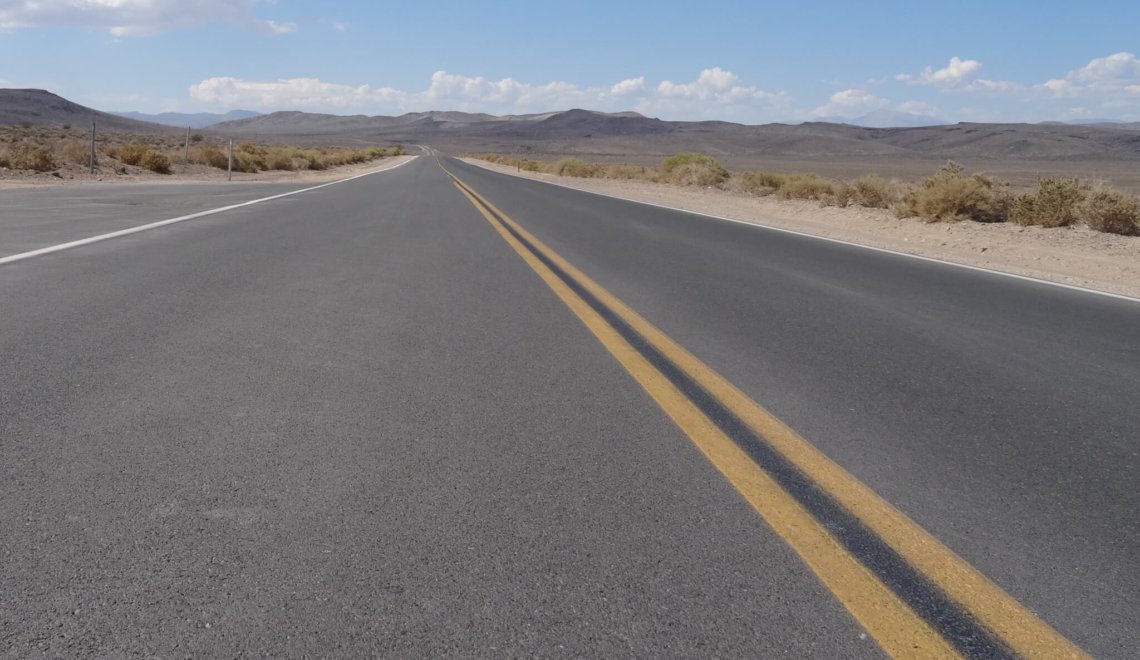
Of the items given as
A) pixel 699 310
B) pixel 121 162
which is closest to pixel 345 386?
pixel 699 310

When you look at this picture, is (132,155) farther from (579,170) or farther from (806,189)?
(579,170)

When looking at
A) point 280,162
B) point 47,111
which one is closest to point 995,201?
point 280,162

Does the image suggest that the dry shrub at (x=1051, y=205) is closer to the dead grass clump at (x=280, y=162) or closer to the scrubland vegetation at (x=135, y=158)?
the scrubland vegetation at (x=135, y=158)

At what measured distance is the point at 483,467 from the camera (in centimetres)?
386

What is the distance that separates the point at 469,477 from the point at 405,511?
410 mm

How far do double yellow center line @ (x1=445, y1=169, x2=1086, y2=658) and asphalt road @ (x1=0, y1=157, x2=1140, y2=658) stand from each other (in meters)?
0.08

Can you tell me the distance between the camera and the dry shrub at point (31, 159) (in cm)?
2909

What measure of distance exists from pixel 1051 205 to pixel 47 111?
178 metres

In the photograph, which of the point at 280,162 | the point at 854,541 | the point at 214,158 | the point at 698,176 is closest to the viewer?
the point at 854,541

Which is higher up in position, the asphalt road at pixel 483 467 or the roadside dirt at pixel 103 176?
the roadside dirt at pixel 103 176

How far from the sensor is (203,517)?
3273mm

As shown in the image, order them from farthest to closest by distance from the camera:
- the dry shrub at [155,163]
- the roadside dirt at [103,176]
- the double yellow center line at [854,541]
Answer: the dry shrub at [155,163], the roadside dirt at [103,176], the double yellow center line at [854,541]

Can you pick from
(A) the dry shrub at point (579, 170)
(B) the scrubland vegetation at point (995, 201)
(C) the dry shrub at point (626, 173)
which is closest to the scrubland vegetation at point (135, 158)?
(A) the dry shrub at point (579, 170)

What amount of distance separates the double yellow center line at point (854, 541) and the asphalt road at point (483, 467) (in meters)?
0.08
